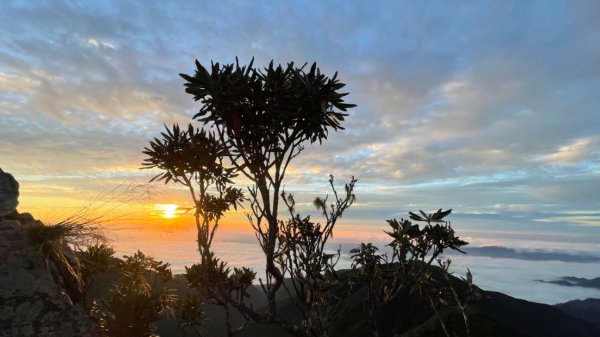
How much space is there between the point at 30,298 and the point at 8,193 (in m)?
5.43

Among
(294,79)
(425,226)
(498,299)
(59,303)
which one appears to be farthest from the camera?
(498,299)

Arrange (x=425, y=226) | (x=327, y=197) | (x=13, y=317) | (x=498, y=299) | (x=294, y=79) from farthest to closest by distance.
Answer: (x=498, y=299) < (x=327, y=197) < (x=425, y=226) < (x=294, y=79) < (x=13, y=317)

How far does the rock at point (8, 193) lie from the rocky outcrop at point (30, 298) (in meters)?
3.07

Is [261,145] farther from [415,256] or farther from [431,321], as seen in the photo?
[431,321]

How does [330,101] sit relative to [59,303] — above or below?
above

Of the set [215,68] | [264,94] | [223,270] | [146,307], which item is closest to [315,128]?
[264,94]

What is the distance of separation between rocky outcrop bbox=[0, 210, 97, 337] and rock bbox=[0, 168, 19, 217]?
3.07 m

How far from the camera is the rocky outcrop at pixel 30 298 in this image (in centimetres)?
831

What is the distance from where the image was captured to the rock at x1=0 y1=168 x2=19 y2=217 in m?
12.0

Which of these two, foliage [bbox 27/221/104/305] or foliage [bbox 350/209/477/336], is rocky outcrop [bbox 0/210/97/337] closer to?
foliage [bbox 27/221/104/305]

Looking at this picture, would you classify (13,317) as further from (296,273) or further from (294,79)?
(294,79)

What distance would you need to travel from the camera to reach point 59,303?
8.86m

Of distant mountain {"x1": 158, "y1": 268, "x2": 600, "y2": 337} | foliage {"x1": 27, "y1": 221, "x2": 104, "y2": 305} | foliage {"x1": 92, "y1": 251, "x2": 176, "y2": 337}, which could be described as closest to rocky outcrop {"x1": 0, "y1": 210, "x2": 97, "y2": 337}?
foliage {"x1": 27, "y1": 221, "x2": 104, "y2": 305}

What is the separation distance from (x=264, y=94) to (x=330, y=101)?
5.62 ft
